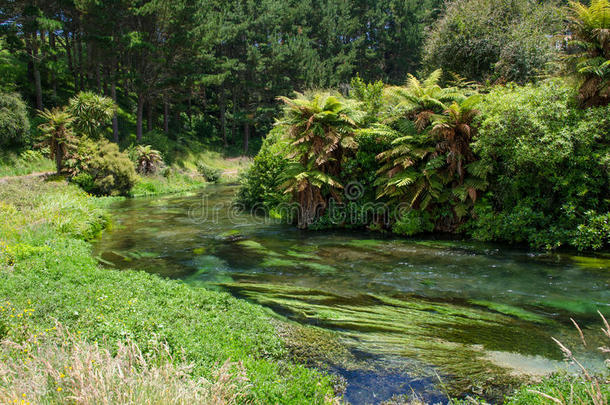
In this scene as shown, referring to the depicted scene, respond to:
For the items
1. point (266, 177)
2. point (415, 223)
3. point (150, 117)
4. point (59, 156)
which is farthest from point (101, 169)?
point (415, 223)

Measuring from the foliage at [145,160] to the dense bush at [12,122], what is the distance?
276 inches

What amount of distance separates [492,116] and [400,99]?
9.91 ft

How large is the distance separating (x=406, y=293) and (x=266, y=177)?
11.1 metres

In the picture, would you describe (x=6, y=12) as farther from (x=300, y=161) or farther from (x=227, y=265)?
(x=227, y=265)

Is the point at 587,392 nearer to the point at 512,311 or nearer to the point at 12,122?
the point at 512,311

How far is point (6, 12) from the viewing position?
97.9 ft

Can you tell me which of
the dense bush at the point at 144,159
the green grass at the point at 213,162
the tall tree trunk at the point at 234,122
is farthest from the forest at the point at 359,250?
the tall tree trunk at the point at 234,122

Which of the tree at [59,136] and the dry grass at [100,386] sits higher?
the tree at [59,136]

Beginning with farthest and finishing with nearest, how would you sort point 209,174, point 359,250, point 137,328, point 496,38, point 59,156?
point 209,174, point 59,156, point 496,38, point 359,250, point 137,328

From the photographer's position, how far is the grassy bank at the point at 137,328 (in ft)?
13.0

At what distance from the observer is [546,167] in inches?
397

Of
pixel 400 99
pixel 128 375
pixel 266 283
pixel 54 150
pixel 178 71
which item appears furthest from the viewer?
pixel 178 71

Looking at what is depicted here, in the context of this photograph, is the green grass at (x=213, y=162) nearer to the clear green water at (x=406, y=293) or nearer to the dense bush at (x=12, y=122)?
the dense bush at (x=12, y=122)

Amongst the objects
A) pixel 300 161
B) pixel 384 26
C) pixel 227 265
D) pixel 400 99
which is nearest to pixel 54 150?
pixel 300 161
